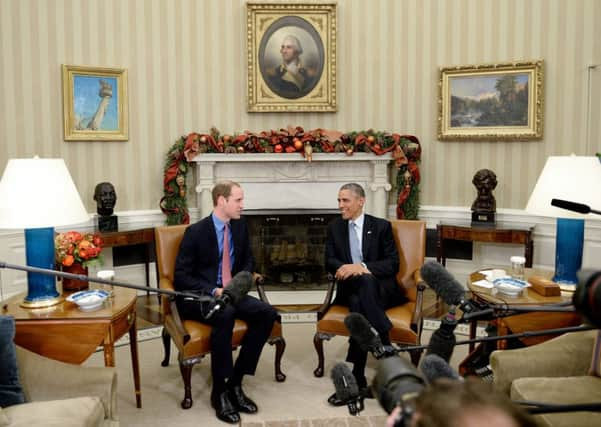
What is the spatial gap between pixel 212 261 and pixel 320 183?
8.78 feet

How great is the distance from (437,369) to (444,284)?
333mm

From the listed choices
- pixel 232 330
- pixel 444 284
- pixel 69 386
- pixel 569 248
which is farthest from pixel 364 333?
pixel 569 248

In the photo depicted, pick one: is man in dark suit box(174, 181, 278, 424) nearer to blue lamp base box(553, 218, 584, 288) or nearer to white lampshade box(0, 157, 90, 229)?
white lampshade box(0, 157, 90, 229)

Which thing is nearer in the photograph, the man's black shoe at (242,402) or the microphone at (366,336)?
the microphone at (366,336)

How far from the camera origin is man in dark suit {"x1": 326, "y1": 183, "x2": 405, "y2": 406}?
13.0 feet

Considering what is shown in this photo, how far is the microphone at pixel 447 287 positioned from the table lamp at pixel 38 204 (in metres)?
2.24

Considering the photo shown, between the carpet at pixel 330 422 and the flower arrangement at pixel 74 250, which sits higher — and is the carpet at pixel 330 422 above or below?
below

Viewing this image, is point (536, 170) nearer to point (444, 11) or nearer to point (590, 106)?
point (590, 106)

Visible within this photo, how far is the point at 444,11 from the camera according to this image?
252 inches

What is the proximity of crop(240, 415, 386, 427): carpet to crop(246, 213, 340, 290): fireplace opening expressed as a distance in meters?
2.95

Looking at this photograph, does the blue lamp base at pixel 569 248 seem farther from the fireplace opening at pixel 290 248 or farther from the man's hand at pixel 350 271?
Result: the fireplace opening at pixel 290 248

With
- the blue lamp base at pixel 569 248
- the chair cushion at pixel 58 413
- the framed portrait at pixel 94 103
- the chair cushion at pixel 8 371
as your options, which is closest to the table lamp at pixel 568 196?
the blue lamp base at pixel 569 248

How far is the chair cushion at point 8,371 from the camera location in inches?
99.7

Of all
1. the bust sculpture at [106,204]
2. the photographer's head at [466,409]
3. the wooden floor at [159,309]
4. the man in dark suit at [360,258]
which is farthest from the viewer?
the bust sculpture at [106,204]
